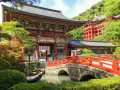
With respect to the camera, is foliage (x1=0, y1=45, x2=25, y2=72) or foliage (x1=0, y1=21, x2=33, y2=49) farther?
foliage (x1=0, y1=21, x2=33, y2=49)

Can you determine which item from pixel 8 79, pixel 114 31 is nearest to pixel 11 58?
pixel 8 79

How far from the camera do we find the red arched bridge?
6498 mm

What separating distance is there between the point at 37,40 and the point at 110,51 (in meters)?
16.3

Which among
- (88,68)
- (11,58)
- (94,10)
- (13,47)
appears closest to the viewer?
(11,58)

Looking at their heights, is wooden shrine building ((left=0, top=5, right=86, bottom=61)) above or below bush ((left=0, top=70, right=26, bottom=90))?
above

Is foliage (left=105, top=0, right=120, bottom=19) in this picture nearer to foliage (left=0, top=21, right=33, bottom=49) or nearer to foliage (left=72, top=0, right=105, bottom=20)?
foliage (left=0, top=21, right=33, bottom=49)

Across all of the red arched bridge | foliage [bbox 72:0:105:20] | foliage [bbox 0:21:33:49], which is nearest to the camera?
the red arched bridge

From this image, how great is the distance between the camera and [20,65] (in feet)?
23.3

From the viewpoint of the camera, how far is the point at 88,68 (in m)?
8.28

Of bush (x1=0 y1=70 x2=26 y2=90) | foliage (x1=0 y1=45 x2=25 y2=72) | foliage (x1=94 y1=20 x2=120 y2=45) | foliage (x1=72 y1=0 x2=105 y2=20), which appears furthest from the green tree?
foliage (x1=72 y1=0 x2=105 y2=20)

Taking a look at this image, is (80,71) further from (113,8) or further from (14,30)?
(113,8)

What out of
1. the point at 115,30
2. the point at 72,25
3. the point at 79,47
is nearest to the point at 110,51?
the point at 115,30

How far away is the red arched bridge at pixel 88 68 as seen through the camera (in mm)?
6498

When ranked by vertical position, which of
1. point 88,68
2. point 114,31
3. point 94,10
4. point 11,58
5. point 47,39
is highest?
point 94,10
